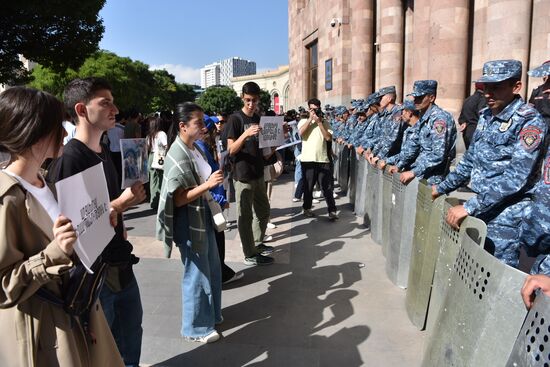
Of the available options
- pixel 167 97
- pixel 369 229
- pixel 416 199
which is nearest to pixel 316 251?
pixel 369 229

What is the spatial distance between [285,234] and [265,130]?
2.09 meters

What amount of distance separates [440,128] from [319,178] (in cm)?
344

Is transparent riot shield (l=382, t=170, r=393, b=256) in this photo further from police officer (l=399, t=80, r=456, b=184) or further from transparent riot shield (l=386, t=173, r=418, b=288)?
police officer (l=399, t=80, r=456, b=184)

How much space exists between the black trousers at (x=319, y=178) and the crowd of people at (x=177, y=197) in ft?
4.42

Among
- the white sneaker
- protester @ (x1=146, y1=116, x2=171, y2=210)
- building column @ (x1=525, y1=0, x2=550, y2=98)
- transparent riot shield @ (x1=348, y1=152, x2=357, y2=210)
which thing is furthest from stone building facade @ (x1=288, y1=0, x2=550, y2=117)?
the white sneaker

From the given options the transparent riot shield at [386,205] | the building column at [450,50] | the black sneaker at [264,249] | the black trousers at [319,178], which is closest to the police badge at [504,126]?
the transparent riot shield at [386,205]

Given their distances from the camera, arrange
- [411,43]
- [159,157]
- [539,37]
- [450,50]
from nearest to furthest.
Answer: [159,157] → [539,37] → [450,50] → [411,43]

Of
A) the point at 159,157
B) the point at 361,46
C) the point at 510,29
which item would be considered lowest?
the point at 159,157

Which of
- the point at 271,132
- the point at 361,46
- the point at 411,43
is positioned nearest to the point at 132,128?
the point at 271,132

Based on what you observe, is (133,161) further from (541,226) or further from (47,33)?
(47,33)

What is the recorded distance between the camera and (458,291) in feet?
7.40

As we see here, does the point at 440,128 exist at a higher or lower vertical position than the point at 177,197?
higher

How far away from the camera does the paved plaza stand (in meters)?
3.38

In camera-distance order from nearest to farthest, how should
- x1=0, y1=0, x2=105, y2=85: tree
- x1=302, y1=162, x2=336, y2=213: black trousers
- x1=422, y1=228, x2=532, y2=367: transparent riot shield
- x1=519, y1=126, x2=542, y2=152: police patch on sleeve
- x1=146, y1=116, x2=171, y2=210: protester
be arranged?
x1=422, y1=228, x2=532, y2=367: transparent riot shield, x1=519, y1=126, x2=542, y2=152: police patch on sleeve, x1=146, y1=116, x2=171, y2=210: protester, x1=302, y1=162, x2=336, y2=213: black trousers, x1=0, y1=0, x2=105, y2=85: tree
